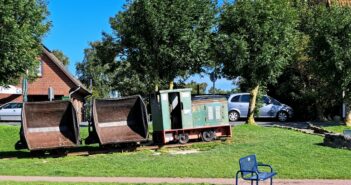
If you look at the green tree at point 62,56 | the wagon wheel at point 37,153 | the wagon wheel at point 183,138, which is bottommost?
the wagon wheel at point 37,153

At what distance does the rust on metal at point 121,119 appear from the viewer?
57.2 feet

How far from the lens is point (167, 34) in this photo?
19844 mm

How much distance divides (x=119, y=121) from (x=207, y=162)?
4892 millimetres

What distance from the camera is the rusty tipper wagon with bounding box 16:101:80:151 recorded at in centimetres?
1689

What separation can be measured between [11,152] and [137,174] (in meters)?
7.77

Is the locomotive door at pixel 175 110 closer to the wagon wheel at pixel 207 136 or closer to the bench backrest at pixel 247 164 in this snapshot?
the wagon wheel at pixel 207 136

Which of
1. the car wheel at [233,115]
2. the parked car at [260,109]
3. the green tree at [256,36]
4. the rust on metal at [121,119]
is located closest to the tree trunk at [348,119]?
the parked car at [260,109]

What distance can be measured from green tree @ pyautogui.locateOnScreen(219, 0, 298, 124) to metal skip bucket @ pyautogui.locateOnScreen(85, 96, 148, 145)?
6366mm

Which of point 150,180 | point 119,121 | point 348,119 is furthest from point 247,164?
point 348,119

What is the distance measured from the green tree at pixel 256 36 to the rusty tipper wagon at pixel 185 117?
4.63 meters

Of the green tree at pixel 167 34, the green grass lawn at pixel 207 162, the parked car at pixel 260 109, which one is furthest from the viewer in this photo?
the parked car at pixel 260 109

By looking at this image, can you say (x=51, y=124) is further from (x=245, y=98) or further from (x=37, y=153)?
(x=245, y=98)

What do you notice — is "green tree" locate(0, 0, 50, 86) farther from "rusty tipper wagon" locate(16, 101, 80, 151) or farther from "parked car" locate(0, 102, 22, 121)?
"parked car" locate(0, 102, 22, 121)

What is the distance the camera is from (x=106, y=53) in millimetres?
24266
